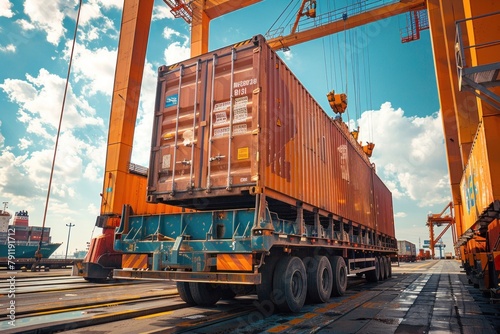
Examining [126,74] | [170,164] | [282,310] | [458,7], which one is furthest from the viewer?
[126,74]

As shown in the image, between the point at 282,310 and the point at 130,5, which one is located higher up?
the point at 130,5

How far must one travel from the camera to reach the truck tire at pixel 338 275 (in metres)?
7.86

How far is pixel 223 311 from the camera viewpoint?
19.8 feet

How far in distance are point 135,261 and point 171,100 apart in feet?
10.2

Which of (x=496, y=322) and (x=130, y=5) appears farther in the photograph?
(x=130, y=5)

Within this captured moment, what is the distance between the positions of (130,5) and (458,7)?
11.6m

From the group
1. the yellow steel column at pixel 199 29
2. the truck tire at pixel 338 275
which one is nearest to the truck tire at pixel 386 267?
the truck tire at pixel 338 275

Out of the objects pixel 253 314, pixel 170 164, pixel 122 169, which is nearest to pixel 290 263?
pixel 253 314

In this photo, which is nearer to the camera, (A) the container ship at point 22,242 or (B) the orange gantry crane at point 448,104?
(B) the orange gantry crane at point 448,104

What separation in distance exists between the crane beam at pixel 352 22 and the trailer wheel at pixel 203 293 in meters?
13.4

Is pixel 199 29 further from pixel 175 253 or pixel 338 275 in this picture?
pixel 175 253

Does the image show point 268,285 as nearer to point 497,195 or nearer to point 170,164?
point 170,164

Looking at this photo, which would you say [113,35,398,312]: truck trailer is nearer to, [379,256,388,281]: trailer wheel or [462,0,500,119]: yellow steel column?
[462,0,500,119]: yellow steel column

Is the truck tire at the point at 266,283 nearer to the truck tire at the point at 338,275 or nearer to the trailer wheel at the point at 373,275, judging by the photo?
the truck tire at the point at 338,275
